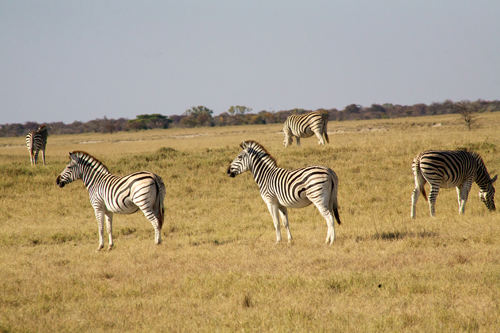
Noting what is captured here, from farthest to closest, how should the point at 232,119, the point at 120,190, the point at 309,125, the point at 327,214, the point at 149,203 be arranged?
the point at 232,119 → the point at 309,125 → the point at 120,190 → the point at 149,203 → the point at 327,214

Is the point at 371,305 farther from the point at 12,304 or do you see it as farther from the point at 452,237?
the point at 12,304

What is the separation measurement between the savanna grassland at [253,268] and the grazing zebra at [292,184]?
2.46 ft

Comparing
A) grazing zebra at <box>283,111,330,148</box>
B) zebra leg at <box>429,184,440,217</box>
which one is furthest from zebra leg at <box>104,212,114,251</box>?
grazing zebra at <box>283,111,330,148</box>

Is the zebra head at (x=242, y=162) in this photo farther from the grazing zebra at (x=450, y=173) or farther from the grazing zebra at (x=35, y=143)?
the grazing zebra at (x=35, y=143)

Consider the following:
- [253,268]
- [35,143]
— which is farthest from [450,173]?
[35,143]

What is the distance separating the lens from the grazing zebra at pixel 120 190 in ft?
30.5

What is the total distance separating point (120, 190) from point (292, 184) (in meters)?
3.59

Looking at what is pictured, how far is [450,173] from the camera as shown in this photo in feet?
36.0

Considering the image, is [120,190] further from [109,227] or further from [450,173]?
[450,173]

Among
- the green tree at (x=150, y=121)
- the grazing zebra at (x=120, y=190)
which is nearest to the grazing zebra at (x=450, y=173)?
the grazing zebra at (x=120, y=190)

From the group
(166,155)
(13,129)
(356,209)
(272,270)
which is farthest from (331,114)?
(272,270)

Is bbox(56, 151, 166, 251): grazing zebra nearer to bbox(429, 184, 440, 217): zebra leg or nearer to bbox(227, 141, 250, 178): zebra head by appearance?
bbox(227, 141, 250, 178): zebra head

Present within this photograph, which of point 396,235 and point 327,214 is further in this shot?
point 396,235

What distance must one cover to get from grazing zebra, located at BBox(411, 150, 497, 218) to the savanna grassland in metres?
0.54
